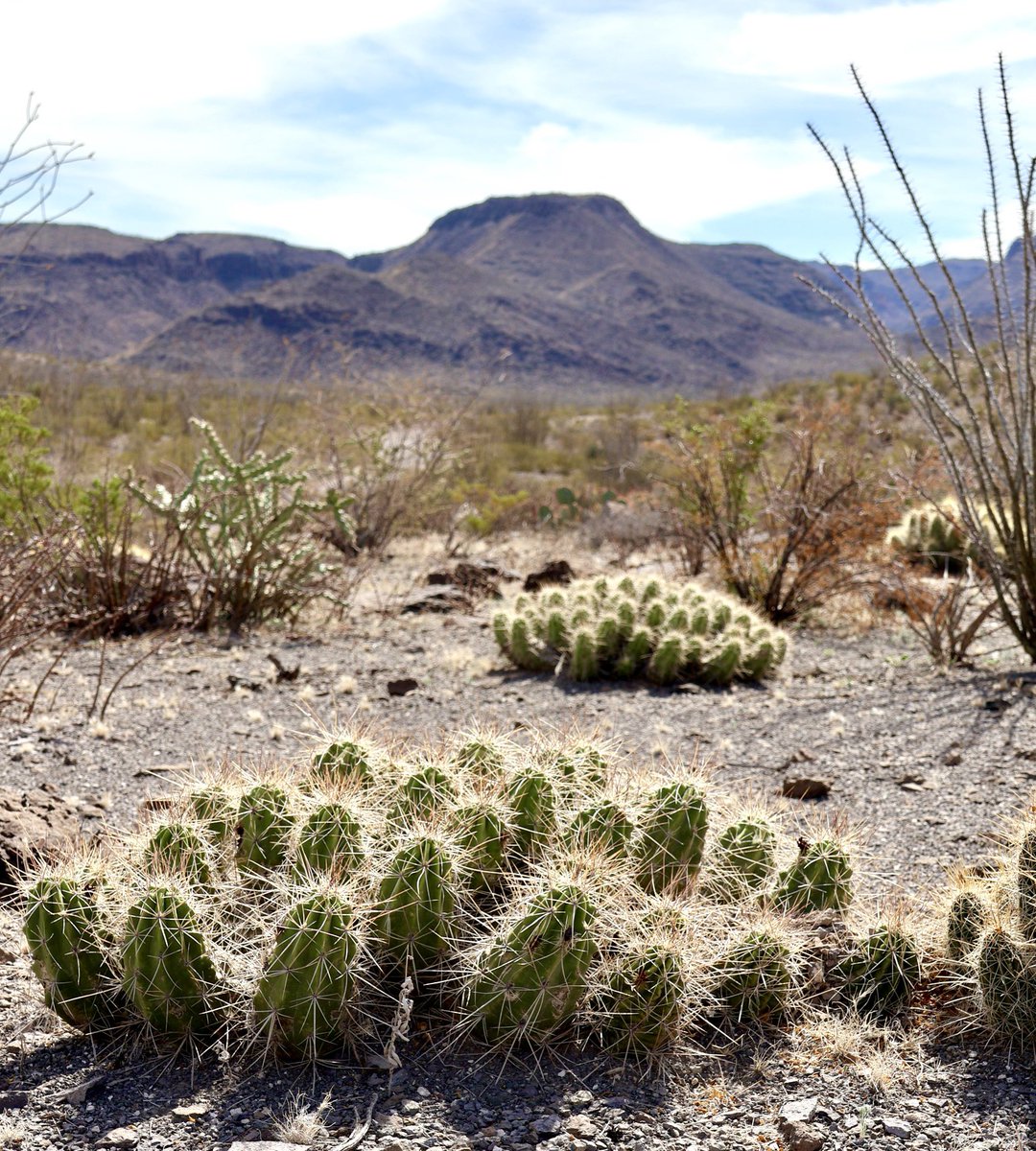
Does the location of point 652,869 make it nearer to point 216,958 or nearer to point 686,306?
point 216,958

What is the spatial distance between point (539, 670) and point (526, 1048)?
175 inches

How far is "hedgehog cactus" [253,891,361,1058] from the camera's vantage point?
2.43 m

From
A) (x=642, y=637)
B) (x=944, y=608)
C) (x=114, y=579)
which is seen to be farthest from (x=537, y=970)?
(x=944, y=608)

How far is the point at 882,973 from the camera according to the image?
2.84 meters

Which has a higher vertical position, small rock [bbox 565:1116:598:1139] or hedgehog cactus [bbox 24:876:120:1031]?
hedgehog cactus [bbox 24:876:120:1031]

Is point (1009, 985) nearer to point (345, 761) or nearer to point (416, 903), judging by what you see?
point (416, 903)

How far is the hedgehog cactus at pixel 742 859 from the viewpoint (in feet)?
10.3

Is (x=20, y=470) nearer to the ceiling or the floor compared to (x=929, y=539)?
nearer to the ceiling

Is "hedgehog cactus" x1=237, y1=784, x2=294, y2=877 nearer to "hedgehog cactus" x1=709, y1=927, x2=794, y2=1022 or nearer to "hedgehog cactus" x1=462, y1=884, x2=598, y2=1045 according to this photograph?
"hedgehog cactus" x1=462, y1=884, x2=598, y2=1045

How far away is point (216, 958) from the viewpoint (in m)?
2.57

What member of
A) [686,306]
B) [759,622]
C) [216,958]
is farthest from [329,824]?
[686,306]

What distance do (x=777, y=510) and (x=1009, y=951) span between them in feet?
20.2

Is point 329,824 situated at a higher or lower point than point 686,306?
lower

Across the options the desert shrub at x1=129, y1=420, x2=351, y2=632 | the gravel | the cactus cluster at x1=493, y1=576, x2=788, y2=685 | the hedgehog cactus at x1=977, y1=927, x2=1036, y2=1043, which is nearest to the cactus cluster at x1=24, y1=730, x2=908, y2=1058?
the gravel
